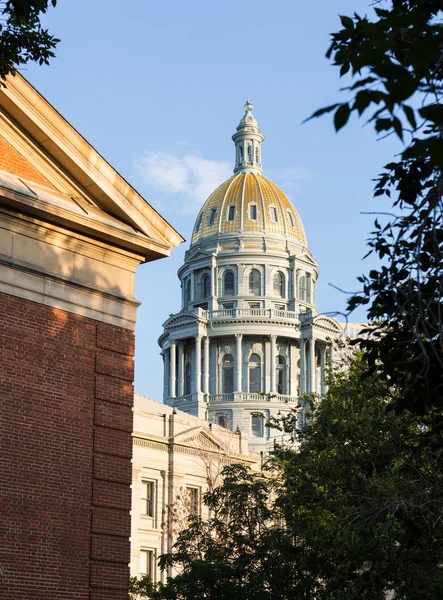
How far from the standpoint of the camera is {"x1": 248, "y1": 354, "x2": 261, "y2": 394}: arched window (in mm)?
120312

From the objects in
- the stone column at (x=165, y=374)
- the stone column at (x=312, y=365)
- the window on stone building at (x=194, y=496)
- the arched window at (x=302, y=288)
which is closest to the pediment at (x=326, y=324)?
the stone column at (x=312, y=365)

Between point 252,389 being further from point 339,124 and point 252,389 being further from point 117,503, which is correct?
point 339,124

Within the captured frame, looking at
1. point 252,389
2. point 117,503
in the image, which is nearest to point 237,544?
point 117,503

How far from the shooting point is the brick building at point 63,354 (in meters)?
18.8

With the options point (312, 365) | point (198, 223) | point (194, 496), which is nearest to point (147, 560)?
point (194, 496)

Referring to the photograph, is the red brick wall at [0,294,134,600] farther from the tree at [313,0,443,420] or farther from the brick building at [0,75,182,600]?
the tree at [313,0,443,420]

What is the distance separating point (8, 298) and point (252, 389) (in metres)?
102

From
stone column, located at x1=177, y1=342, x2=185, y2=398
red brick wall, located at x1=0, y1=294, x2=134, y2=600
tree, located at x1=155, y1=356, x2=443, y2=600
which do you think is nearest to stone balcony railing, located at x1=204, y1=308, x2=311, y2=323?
stone column, located at x1=177, y1=342, x2=185, y2=398

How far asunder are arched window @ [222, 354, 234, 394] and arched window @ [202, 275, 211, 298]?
7.75m

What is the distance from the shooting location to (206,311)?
120500mm

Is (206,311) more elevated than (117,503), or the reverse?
(206,311)

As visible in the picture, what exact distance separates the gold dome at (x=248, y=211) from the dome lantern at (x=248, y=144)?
4.71 m

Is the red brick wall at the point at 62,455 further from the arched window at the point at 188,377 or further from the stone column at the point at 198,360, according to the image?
the arched window at the point at 188,377

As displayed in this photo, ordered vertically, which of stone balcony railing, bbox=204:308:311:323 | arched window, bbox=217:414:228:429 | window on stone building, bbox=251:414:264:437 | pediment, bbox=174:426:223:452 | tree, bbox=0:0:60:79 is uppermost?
stone balcony railing, bbox=204:308:311:323
